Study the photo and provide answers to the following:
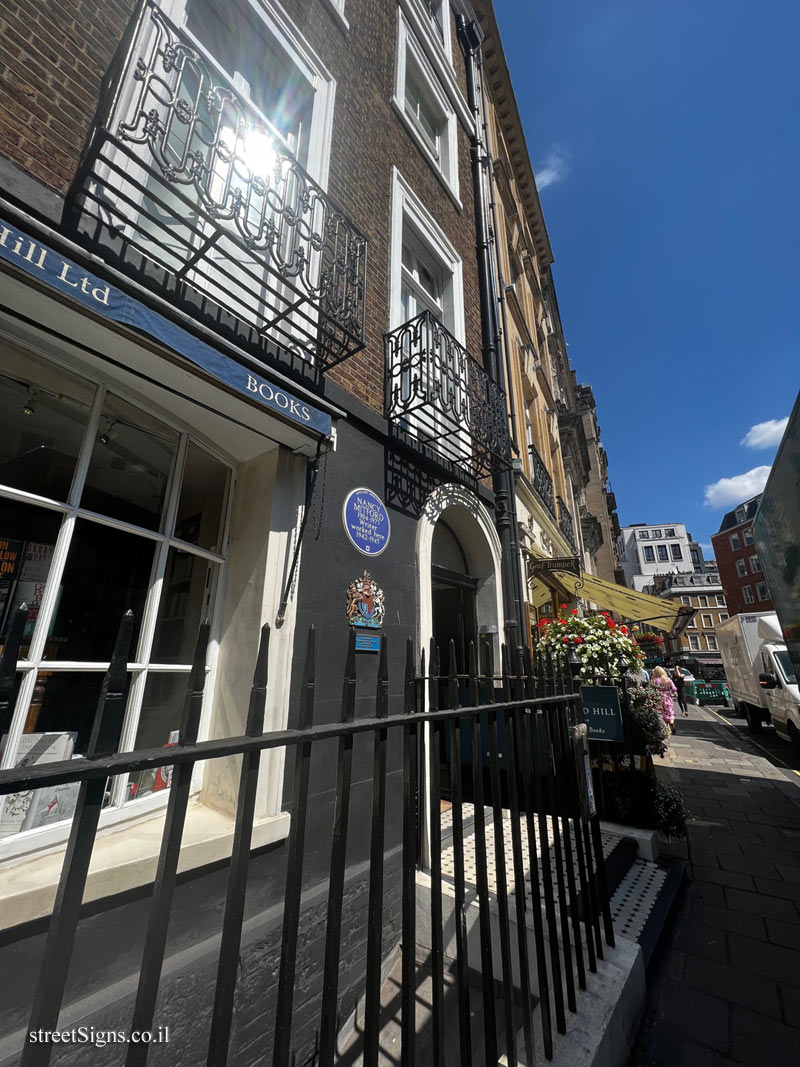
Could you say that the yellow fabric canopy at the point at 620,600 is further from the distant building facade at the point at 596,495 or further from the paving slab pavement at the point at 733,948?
the distant building facade at the point at 596,495

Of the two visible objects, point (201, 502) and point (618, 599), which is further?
point (618, 599)

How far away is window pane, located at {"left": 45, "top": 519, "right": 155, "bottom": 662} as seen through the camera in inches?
99.0

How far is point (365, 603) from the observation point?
158 inches

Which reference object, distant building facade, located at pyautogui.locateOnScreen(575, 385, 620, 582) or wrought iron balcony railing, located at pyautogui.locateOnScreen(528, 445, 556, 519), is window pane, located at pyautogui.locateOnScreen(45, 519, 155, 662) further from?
distant building facade, located at pyautogui.locateOnScreen(575, 385, 620, 582)

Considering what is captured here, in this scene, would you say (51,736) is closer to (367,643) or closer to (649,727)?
(367,643)

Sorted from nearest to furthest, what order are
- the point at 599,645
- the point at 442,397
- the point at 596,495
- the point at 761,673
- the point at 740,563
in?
the point at 442,397
the point at 599,645
the point at 761,673
the point at 596,495
the point at 740,563

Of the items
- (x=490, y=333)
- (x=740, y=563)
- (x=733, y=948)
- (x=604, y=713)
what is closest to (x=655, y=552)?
(x=740, y=563)

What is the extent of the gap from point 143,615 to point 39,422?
1297 mm

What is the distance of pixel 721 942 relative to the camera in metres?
3.50

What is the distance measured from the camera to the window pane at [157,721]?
8.96 ft

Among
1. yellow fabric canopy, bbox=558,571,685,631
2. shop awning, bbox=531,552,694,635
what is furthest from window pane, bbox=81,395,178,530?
yellow fabric canopy, bbox=558,571,685,631

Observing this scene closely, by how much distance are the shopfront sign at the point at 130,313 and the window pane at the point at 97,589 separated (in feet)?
3.78

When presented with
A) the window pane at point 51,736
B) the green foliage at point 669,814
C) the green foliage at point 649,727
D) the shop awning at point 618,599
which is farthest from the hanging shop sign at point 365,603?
the shop awning at point 618,599

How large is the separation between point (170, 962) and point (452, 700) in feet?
6.88
